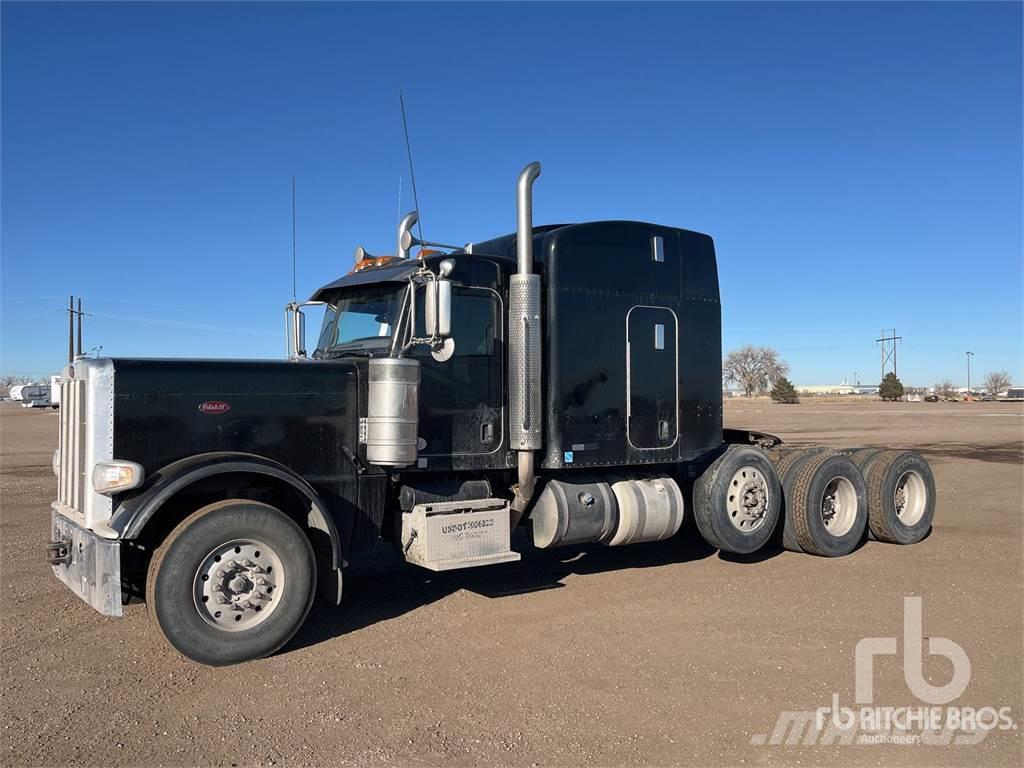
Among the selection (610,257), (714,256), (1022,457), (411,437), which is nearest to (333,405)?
(411,437)

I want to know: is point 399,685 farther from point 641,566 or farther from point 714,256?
point 714,256

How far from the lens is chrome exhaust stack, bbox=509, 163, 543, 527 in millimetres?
6719

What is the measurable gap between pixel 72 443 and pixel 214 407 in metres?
1.14

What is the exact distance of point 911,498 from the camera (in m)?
9.46

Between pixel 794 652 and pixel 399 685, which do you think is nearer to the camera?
pixel 399 685

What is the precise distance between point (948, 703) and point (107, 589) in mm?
5084

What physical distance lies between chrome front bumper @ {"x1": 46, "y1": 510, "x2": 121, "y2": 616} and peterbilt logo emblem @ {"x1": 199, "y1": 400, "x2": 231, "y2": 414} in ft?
3.40

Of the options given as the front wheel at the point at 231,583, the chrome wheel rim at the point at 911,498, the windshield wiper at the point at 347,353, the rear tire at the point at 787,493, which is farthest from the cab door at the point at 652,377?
the chrome wheel rim at the point at 911,498

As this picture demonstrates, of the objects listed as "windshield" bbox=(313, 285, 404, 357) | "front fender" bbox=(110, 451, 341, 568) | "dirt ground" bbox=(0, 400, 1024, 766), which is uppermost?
"windshield" bbox=(313, 285, 404, 357)

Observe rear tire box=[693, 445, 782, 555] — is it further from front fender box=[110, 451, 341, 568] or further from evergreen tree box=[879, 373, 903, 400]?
evergreen tree box=[879, 373, 903, 400]

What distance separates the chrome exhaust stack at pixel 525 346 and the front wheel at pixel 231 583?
205 centimetres

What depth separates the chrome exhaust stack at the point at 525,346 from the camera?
22.0 feet

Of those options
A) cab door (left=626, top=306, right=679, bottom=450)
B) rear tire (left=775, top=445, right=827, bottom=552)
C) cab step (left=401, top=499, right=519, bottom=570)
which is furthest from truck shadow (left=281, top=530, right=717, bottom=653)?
cab door (left=626, top=306, right=679, bottom=450)

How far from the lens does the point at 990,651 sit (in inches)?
211
